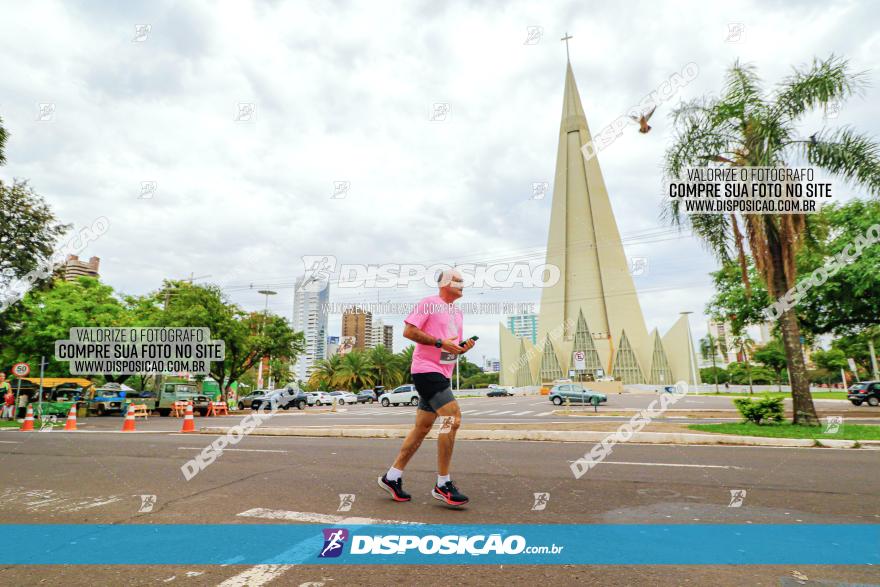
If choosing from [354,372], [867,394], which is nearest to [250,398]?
[354,372]

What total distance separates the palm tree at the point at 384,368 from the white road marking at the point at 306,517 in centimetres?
5999

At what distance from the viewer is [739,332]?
23609 mm

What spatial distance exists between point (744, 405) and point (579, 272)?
7413cm

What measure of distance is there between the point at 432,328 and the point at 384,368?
61141 millimetres

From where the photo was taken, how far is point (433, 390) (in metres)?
4.16

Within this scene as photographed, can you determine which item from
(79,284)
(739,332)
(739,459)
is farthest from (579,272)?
(739,459)

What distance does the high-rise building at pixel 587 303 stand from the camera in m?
78.9

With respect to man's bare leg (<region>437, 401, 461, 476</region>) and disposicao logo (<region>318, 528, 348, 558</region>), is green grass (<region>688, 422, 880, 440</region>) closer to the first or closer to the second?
man's bare leg (<region>437, 401, 461, 476</region>)

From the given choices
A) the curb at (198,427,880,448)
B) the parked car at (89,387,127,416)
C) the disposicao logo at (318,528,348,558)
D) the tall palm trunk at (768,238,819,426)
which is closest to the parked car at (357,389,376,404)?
the parked car at (89,387,127,416)

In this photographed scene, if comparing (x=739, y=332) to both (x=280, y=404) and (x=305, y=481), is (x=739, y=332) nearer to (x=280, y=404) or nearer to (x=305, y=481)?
(x=305, y=481)

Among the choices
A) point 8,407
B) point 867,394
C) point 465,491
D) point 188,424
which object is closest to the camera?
point 465,491

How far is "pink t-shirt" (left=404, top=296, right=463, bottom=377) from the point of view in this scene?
419 cm

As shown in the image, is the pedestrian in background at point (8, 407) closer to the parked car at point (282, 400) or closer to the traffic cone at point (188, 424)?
the parked car at point (282, 400)

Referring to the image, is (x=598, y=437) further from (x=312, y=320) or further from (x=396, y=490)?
(x=312, y=320)
